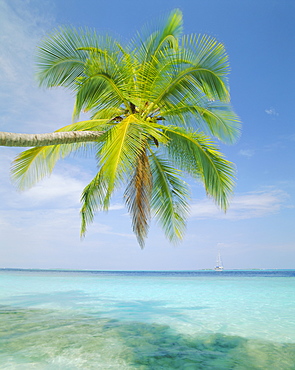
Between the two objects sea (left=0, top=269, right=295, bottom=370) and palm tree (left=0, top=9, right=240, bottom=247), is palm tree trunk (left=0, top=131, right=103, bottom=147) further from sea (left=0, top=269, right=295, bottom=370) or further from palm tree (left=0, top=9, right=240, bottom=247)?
sea (left=0, top=269, right=295, bottom=370)

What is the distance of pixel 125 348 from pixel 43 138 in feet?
11.0

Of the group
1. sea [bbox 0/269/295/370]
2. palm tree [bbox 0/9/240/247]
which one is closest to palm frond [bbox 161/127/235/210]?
palm tree [bbox 0/9/240/247]

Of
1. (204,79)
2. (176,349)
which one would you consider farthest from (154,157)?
(176,349)

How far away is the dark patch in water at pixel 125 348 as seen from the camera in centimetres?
402

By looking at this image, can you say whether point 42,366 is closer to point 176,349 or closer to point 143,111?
point 176,349

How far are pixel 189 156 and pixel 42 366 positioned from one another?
4330mm

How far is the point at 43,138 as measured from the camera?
4789 millimetres

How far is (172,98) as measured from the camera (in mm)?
6480

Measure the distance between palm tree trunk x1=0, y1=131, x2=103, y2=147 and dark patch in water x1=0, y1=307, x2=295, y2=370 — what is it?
9.42ft

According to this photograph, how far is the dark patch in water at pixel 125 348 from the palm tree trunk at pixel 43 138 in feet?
9.42

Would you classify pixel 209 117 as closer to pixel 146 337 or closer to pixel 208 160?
pixel 208 160

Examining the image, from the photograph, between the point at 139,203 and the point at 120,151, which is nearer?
the point at 120,151

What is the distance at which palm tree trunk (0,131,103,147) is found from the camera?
437 centimetres

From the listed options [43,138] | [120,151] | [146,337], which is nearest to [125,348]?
[146,337]
